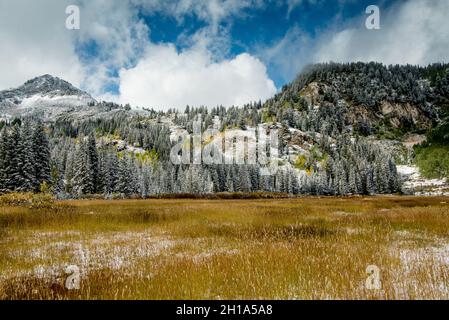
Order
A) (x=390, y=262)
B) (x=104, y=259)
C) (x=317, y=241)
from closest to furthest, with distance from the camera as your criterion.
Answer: (x=390, y=262) < (x=104, y=259) < (x=317, y=241)

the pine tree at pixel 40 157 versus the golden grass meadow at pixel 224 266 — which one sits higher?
the pine tree at pixel 40 157

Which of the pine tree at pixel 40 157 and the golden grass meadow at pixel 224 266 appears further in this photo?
the pine tree at pixel 40 157

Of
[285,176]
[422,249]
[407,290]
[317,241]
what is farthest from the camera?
[285,176]

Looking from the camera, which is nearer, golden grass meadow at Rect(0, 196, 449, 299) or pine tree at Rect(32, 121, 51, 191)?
golden grass meadow at Rect(0, 196, 449, 299)

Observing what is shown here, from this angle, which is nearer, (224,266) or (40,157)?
(224,266)

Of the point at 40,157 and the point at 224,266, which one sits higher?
the point at 40,157

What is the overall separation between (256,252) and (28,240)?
11008 mm

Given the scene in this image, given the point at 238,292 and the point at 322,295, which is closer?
the point at 322,295

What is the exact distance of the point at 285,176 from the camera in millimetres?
157000

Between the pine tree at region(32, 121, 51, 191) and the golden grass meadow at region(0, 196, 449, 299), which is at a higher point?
the pine tree at region(32, 121, 51, 191)
